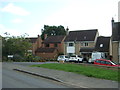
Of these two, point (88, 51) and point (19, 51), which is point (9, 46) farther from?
point (88, 51)

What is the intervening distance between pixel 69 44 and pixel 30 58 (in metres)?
14.8

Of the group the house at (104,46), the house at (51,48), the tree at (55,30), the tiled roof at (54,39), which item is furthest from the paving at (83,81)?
the tree at (55,30)

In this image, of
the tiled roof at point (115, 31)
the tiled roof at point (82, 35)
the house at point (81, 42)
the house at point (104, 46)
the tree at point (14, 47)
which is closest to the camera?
the tiled roof at point (115, 31)

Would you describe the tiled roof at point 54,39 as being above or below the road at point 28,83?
above

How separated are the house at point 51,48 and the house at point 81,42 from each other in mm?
3382

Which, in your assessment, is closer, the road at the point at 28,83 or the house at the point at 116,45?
the road at the point at 28,83

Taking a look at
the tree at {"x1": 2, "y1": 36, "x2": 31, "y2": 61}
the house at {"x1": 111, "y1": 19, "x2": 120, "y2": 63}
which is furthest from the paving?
the tree at {"x1": 2, "y1": 36, "x2": 31, "y2": 61}

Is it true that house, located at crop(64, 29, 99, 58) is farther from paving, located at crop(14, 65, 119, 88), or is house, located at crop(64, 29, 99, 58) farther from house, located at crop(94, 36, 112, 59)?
paving, located at crop(14, 65, 119, 88)

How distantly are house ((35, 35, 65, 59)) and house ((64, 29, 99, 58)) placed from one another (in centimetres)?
338

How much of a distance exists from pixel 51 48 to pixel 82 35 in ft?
31.0

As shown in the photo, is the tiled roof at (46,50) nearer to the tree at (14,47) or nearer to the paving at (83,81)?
the tree at (14,47)

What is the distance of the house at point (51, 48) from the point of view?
182ft

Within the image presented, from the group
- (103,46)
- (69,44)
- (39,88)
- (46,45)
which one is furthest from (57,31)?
(39,88)

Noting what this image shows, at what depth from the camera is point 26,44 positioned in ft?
Answer: 146
